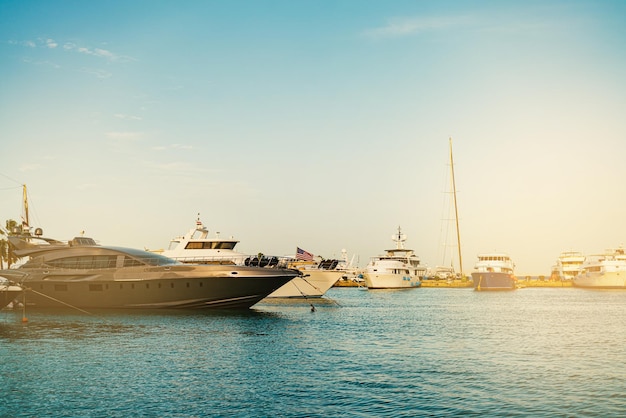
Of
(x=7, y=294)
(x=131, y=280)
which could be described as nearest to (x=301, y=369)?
(x=131, y=280)

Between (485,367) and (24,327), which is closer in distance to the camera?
(485,367)

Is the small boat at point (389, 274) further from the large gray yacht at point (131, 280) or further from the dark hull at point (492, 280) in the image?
the large gray yacht at point (131, 280)

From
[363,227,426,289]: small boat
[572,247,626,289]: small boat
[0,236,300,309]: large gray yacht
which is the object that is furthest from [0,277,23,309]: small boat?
[572,247,626,289]: small boat

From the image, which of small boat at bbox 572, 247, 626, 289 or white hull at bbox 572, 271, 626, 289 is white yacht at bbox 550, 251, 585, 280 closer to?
small boat at bbox 572, 247, 626, 289

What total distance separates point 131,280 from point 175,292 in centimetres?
425

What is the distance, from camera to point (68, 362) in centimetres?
2708

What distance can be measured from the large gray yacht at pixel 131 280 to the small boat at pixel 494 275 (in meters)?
80.5

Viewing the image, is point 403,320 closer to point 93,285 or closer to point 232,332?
point 232,332

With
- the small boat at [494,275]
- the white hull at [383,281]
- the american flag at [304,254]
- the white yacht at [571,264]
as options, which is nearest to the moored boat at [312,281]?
the american flag at [304,254]

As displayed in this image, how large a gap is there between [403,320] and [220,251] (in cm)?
2392

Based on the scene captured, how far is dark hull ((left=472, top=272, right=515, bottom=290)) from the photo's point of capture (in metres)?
122

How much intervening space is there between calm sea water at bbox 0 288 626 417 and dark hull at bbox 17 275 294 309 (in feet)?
14.3

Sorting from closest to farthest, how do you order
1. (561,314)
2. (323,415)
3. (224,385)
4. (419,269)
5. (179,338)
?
(323,415) → (224,385) → (179,338) → (561,314) → (419,269)

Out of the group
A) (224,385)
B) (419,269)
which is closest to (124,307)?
(224,385)
